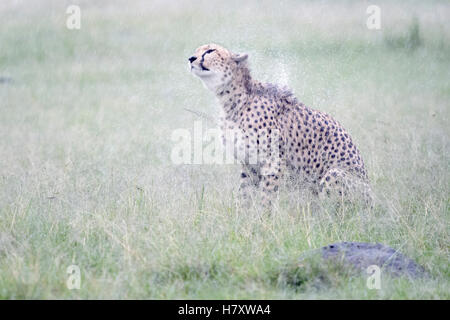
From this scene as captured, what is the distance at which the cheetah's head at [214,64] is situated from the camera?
4.96 m

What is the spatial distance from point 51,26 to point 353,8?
5441 mm

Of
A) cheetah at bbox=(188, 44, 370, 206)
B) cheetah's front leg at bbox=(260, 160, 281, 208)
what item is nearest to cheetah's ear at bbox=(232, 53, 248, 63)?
cheetah at bbox=(188, 44, 370, 206)

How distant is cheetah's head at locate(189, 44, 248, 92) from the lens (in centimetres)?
496

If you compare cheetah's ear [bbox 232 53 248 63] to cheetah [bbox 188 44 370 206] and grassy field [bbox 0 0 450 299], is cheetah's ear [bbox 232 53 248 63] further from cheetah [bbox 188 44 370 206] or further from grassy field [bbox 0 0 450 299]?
grassy field [bbox 0 0 450 299]

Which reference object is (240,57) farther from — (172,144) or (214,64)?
(172,144)

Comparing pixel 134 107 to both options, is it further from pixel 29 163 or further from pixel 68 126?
pixel 29 163

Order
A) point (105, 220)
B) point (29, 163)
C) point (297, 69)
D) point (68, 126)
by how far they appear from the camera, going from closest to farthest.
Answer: point (105, 220)
point (29, 163)
point (68, 126)
point (297, 69)

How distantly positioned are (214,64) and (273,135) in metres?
0.67

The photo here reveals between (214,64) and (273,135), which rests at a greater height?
(214,64)

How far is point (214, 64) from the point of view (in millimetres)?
4996

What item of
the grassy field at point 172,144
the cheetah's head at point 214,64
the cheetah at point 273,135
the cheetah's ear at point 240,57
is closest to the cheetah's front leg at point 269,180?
the cheetah at point 273,135

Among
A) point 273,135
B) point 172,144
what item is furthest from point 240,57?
point 172,144
